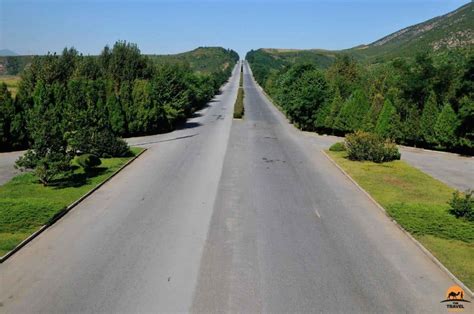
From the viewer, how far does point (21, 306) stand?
10.3 m

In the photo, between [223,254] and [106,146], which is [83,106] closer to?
[106,146]

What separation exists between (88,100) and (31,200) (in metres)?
17.7

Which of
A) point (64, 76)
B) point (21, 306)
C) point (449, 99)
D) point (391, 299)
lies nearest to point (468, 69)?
point (449, 99)

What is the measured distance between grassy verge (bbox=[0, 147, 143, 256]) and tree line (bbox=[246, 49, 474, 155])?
77.0 feet

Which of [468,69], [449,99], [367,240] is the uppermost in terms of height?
[468,69]

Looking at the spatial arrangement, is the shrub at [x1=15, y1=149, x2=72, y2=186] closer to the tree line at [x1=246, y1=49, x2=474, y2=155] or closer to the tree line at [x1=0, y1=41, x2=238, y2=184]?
the tree line at [x1=0, y1=41, x2=238, y2=184]

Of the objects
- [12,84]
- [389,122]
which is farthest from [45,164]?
[12,84]

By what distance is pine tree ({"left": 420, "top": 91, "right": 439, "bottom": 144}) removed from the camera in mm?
34094

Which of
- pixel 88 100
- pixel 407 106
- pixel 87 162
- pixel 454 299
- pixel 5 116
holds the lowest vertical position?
pixel 454 299

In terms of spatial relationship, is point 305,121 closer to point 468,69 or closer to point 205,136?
point 205,136

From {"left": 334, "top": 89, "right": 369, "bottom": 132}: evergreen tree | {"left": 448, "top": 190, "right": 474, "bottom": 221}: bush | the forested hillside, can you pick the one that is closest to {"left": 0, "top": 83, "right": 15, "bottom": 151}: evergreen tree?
the forested hillside

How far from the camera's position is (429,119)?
34.4m

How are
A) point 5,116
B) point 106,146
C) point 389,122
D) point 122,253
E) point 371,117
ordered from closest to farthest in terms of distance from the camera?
point 122,253 < point 106,146 < point 5,116 < point 389,122 < point 371,117

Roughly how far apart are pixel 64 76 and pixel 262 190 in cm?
3079
